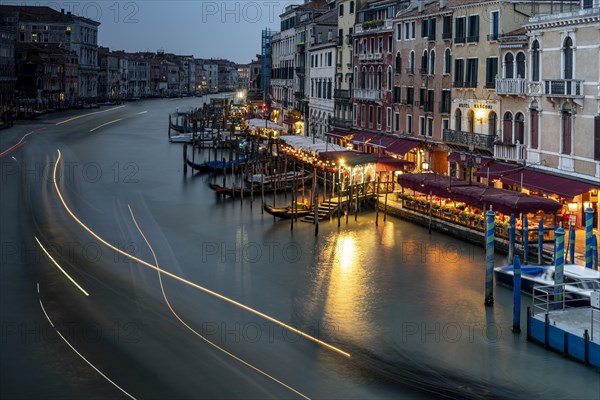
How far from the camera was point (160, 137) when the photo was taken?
66.1 metres

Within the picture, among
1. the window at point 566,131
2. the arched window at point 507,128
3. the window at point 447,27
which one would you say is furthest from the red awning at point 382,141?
the window at point 566,131

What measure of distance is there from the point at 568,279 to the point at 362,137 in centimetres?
2203

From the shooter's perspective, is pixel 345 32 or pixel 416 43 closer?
pixel 416 43

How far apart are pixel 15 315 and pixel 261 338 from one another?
5423 mm

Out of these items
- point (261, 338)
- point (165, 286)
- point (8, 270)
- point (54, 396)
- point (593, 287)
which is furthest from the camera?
point (8, 270)

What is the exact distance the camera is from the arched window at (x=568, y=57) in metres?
23.3

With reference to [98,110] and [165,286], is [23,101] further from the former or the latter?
[165,286]

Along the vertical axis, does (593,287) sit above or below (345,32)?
below

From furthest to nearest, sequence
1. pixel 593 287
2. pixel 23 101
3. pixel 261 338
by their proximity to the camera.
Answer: pixel 23 101, pixel 593 287, pixel 261 338

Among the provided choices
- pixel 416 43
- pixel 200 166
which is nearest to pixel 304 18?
pixel 200 166

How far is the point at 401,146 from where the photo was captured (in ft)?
115

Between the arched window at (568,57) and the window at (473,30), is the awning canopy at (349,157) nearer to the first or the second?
the window at (473,30)

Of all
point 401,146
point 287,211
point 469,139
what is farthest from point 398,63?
point 287,211

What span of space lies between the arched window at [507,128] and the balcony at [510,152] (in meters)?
0.32
